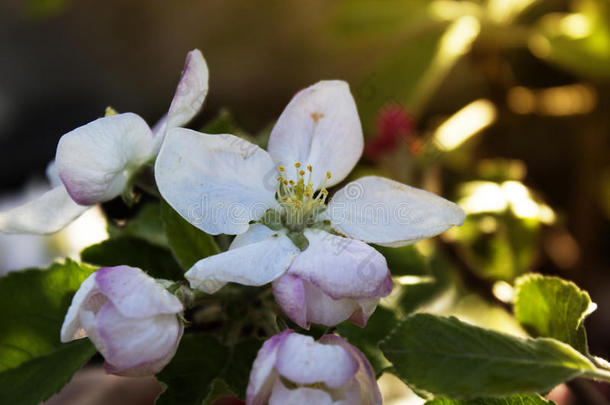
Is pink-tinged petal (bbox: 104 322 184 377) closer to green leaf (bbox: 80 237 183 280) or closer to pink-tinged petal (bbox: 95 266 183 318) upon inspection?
pink-tinged petal (bbox: 95 266 183 318)

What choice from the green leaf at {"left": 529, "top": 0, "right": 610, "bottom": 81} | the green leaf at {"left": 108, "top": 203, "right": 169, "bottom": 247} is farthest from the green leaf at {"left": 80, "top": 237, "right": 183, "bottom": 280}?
the green leaf at {"left": 529, "top": 0, "right": 610, "bottom": 81}

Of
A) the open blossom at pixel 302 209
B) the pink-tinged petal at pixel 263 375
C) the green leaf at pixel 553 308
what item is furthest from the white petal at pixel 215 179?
the green leaf at pixel 553 308

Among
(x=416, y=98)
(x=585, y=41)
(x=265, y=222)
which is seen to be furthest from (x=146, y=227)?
(x=585, y=41)

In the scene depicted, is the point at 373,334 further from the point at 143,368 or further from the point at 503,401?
the point at 143,368

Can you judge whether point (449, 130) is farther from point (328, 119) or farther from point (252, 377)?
point (252, 377)

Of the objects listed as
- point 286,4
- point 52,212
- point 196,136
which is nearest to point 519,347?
point 196,136

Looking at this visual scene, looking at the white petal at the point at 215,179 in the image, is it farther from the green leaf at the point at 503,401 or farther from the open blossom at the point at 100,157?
the green leaf at the point at 503,401
